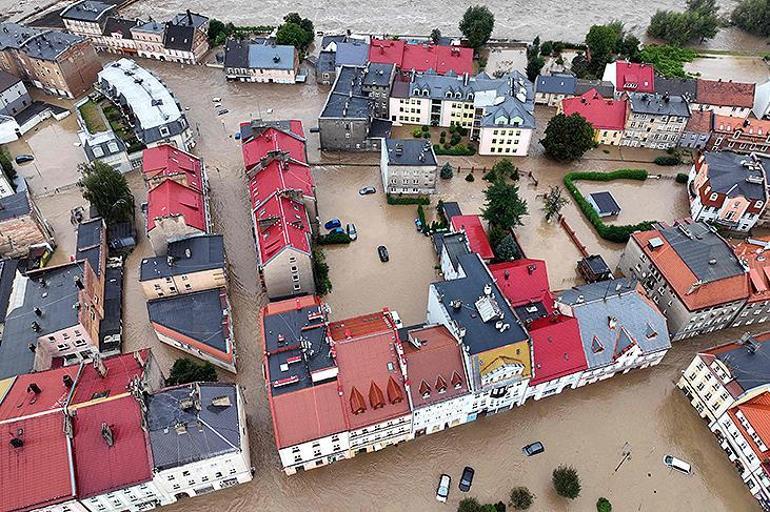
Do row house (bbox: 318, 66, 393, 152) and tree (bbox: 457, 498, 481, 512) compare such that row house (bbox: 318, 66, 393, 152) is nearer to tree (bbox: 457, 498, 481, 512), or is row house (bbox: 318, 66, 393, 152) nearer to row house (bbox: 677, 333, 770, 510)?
row house (bbox: 677, 333, 770, 510)

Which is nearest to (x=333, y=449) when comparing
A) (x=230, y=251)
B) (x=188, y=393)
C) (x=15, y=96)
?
(x=188, y=393)

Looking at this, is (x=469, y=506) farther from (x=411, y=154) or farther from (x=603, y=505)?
(x=411, y=154)

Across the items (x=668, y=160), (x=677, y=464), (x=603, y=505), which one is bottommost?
(x=603, y=505)

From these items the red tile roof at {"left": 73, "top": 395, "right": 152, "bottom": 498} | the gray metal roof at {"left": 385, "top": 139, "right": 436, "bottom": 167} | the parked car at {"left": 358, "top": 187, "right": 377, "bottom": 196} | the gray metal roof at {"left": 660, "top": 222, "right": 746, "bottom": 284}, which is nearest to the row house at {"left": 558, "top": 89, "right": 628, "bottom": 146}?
the gray metal roof at {"left": 385, "top": 139, "right": 436, "bottom": 167}

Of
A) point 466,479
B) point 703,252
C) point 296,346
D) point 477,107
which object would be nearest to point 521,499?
point 466,479

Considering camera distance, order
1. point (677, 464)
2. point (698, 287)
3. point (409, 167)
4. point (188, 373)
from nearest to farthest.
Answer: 1. point (677, 464)
2. point (188, 373)
3. point (698, 287)
4. point (409, 167)

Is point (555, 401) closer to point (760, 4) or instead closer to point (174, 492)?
point (174, 492)
